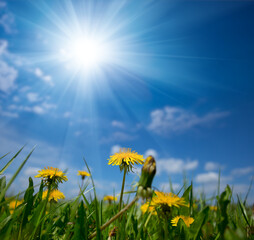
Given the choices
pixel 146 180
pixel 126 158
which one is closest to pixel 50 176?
pixel 126 158

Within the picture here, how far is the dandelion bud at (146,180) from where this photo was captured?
118 cm

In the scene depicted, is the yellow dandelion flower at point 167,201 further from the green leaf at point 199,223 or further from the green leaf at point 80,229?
the green leaf at point 80,229

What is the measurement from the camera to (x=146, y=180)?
1.19m

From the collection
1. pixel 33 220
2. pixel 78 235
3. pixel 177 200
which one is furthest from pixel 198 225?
pixel 33 220

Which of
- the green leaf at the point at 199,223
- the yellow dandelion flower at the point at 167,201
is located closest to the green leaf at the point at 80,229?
the yellow dandelion flower at the point at 167,201

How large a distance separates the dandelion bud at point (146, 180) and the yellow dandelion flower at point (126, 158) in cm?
72

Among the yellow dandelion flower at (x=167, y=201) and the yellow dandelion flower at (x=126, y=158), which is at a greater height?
the yellow dandelion flower at (x=126, y=158)

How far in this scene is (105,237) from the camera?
1.73m

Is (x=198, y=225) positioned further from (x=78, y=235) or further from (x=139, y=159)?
(x=78, y=235)

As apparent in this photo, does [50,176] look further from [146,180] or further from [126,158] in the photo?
[146,180]

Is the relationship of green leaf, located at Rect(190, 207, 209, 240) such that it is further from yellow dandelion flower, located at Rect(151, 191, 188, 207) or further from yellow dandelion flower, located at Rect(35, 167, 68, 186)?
yellow dandelion flower, located at Rect(35, 167, 68, 186)

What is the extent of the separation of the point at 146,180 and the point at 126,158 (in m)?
0.83

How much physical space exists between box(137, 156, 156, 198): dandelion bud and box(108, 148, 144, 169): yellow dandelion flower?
2.35ft

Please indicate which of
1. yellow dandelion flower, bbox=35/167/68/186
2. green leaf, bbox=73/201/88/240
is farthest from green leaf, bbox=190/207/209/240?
yellow dandelion flower, bbox=35/167/68/186
